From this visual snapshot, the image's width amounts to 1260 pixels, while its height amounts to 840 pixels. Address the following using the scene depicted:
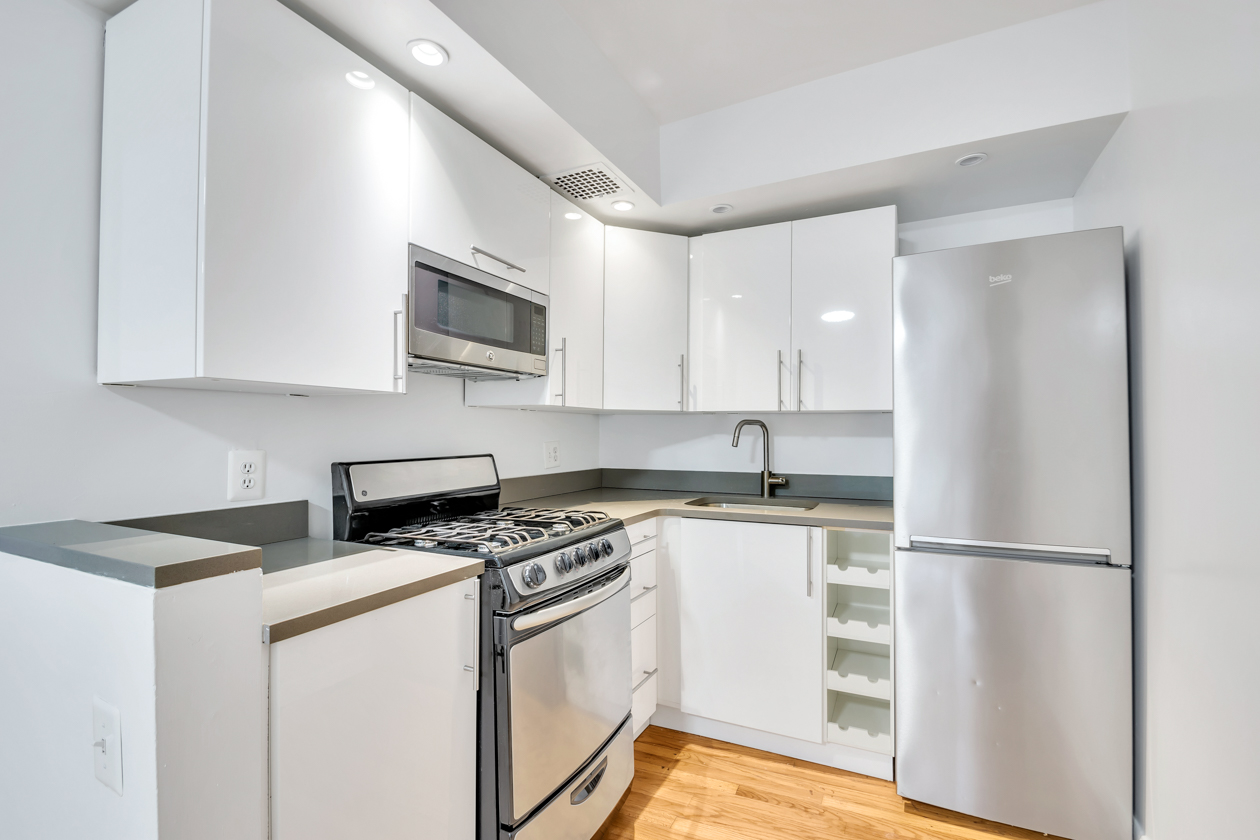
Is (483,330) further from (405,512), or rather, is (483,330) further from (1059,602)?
(1059,602)

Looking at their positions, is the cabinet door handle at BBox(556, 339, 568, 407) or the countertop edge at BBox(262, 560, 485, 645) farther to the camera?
the cabinet door handle at BBox(556, 339, 568, 407)

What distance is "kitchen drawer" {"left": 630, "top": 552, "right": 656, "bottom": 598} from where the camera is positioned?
2145mm

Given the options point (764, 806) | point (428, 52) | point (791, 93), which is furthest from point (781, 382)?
point (428, 52)

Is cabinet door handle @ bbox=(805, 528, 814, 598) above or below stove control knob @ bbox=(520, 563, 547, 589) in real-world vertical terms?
below

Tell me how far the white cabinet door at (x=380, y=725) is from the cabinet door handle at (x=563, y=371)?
925mm

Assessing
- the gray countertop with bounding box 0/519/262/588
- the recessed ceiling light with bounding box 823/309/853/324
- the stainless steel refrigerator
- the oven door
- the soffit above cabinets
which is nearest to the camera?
the gray countertop with bounding box 0/519/262/588

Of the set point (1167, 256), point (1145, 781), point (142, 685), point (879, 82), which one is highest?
point (879, 82)

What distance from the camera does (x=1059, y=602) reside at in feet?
5.65

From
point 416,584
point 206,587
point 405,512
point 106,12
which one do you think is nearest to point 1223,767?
point 416,584

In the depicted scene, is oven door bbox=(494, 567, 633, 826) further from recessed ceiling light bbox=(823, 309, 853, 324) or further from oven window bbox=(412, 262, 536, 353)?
recessed ceiling light bbox=(823, 309, 853, 324)

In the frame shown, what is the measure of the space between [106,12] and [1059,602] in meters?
2.79

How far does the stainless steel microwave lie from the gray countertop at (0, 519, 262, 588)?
73 centimetres

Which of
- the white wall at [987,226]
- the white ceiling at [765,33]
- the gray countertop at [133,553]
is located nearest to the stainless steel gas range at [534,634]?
the gray countertop at [133,553]

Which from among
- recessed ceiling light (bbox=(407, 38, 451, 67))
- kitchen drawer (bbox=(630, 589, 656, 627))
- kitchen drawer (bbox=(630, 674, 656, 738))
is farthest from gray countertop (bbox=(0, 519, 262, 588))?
kitchen drawer (bbox=(630, 674, 656, 738))
